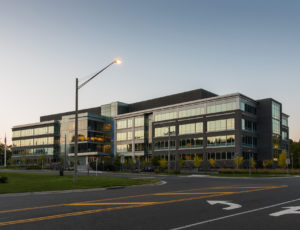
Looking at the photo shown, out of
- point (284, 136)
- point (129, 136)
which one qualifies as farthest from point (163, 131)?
point (284, 136)

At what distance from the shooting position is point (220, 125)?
226 feet

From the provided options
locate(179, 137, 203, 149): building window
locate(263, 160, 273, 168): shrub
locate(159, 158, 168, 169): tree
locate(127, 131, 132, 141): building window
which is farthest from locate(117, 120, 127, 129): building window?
locate(263, 160, 273, 168): shrub

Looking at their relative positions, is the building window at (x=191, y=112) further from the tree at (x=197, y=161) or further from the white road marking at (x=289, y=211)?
the white road marking at (x=289, y=211)

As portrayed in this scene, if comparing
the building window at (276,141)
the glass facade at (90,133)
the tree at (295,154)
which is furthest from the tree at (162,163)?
the tree at (295,154)

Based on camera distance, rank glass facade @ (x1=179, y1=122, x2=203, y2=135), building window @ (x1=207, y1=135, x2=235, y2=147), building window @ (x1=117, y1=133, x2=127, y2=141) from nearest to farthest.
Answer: building window @ (x1=207, y1=135, x2=235, y2=147), glass facade @ (x1=179, y1=122, x2=203, y2=135), building window @ (x1=117, y1=133, x2=127, y2=141)

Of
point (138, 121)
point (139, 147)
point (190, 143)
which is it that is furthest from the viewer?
point (138, 121)

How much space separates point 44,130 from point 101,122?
81.1 feet

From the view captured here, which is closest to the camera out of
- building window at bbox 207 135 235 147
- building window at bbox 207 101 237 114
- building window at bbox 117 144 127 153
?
building window at bbox 207 135 235 147

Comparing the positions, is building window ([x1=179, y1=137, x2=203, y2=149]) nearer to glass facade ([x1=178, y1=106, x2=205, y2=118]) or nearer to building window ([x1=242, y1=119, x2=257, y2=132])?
glass facade ([x1=178, y1=106, x2=205, y2=118])

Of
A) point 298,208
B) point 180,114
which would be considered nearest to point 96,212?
point 298,208

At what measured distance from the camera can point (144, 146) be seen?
284 feet

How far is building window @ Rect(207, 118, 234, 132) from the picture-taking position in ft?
221

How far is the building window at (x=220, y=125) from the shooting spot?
67.3 metres

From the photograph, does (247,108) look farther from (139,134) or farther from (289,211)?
(289,211)
